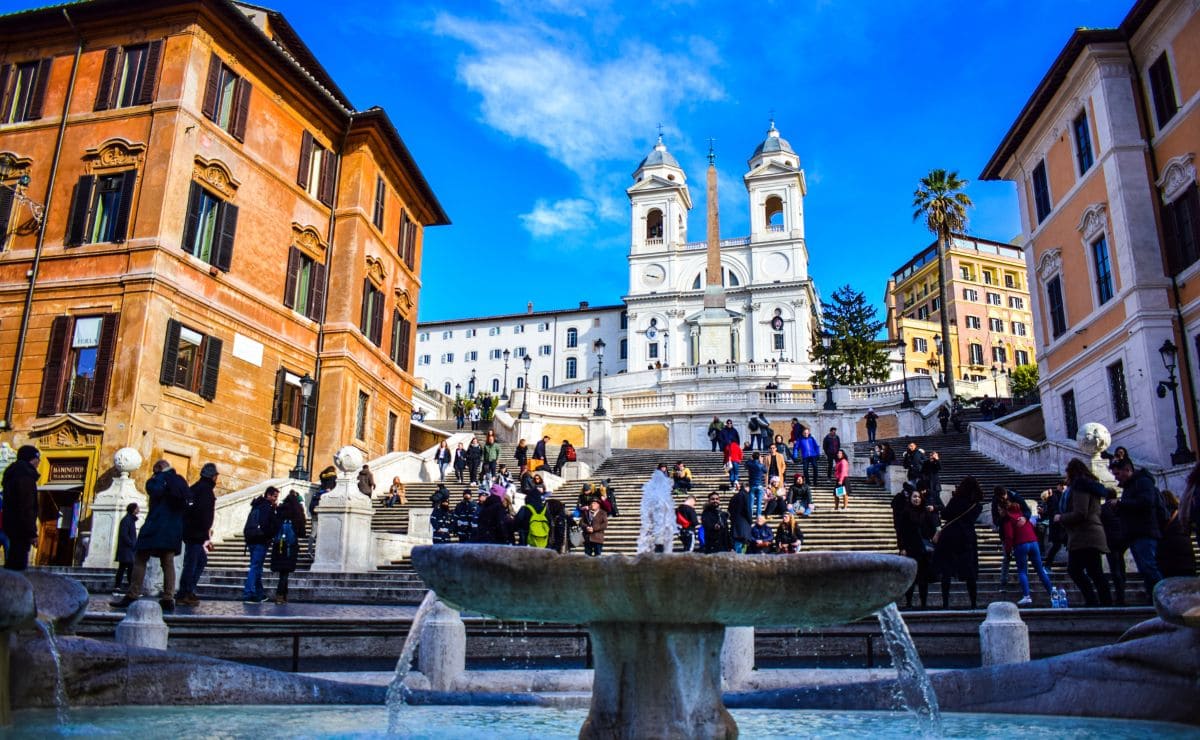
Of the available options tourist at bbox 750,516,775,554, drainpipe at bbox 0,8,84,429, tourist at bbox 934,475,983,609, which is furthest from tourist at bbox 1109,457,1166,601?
drainpipe at bbox 0,8,84,429

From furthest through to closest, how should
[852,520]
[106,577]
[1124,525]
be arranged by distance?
[852,520]
[106,577]
[1124,525]

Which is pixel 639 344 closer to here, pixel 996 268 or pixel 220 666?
pixel 996 268

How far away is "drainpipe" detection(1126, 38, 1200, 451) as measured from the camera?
20.5 meters

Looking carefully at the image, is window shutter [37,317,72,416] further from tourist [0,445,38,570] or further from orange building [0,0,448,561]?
tourist [0,445,38,570]

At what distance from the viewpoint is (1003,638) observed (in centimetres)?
712

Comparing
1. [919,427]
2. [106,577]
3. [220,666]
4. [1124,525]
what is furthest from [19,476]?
[919,427]

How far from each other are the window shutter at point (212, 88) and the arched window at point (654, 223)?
70.2 m

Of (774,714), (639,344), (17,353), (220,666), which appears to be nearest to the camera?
(220,666)

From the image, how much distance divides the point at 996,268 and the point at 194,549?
95.2 m

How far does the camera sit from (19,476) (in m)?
9.10

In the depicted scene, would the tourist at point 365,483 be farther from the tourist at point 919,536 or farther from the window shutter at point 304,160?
the tourist at point 919,536

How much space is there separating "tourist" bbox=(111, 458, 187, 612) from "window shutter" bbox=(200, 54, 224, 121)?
52.5ft

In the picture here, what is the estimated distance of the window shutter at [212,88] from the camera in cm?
2356

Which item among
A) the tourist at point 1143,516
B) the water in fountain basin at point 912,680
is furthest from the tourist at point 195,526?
the tourist at point 1143,516
